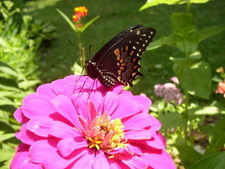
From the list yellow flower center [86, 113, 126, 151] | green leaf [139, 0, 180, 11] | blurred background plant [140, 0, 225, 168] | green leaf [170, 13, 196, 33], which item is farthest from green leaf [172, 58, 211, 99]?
yellow flower center [86, 113, 126, 151]

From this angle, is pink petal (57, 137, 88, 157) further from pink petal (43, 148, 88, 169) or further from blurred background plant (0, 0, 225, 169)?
blurred background plant (0, 0, 225, 169)

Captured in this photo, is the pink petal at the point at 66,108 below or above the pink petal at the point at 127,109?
above

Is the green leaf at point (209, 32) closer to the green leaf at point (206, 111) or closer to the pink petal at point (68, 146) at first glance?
the green leaf at point (206, 111)

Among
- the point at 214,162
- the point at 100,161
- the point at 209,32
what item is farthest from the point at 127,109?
the point at 209,32

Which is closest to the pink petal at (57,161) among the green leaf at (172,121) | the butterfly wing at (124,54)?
the butterfly wing at (124,54)

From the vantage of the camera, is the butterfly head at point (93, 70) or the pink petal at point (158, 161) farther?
the butterfly head at point (93, 70)

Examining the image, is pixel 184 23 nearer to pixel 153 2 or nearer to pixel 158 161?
pixel 153 2

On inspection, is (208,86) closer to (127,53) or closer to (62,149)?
(127,53)

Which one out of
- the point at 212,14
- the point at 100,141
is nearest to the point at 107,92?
the point at 100,141
